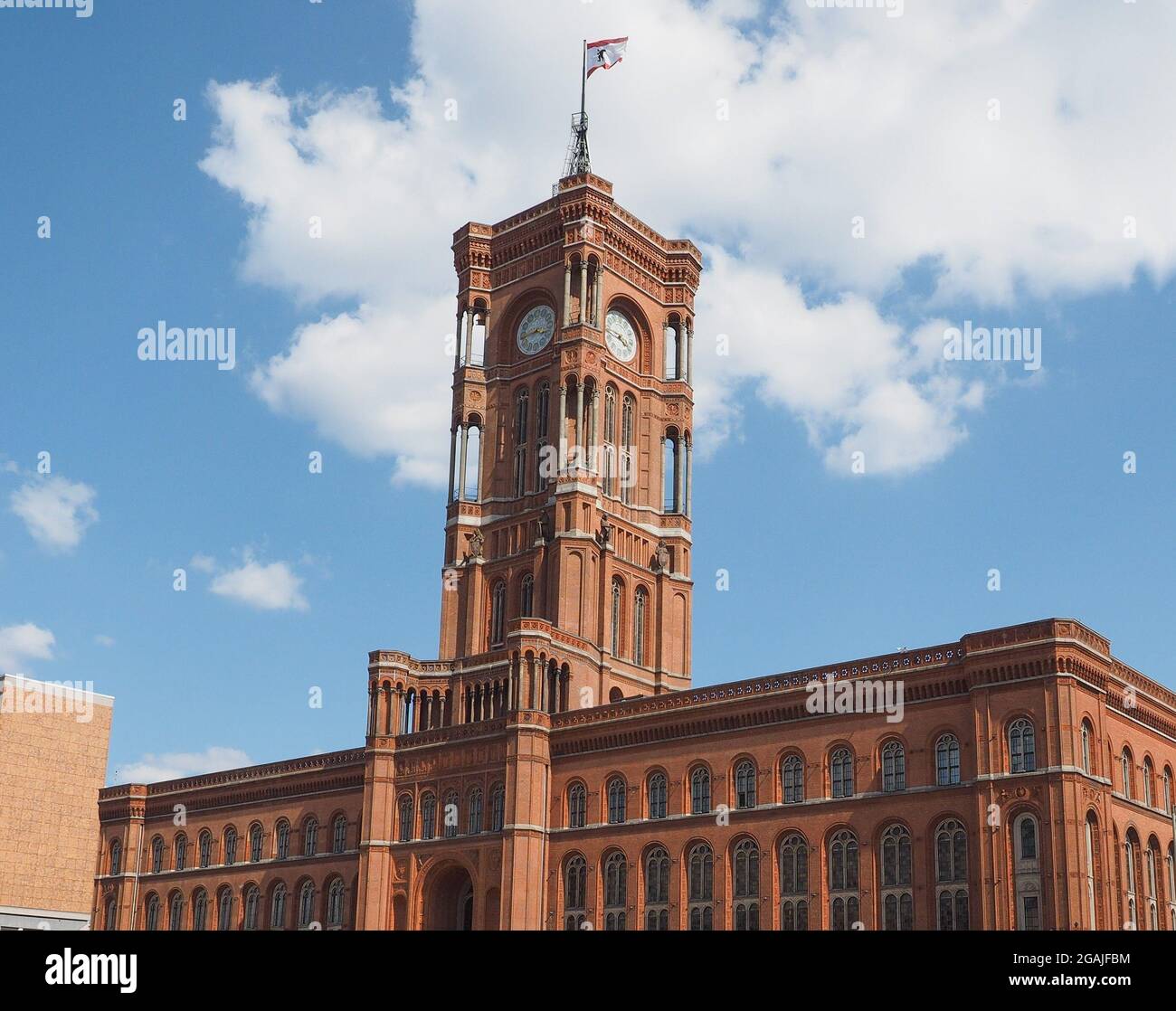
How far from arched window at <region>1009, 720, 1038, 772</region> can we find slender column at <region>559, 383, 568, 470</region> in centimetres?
3639

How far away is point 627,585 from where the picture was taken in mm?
86500

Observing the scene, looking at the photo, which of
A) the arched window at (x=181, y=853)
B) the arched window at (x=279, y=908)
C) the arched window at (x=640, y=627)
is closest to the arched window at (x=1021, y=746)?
the arched window at (x=640, y=627)

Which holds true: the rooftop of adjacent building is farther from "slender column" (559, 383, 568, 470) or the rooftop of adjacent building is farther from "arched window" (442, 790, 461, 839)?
"slender column" (559, 383, 568, 470)

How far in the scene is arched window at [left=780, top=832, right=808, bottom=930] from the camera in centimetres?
6091

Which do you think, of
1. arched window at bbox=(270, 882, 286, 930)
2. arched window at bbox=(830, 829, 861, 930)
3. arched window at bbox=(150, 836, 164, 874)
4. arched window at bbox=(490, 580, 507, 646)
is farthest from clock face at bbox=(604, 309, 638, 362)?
arched window at bbox=(150, 836, 164, 874)

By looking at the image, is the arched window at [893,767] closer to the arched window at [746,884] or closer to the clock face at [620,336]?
the arched window at [746,884]

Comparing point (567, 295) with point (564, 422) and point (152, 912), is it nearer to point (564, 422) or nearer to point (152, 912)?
point (564, 422)

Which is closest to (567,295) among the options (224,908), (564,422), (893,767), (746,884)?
(564,422)

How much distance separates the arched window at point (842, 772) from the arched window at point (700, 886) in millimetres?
6927

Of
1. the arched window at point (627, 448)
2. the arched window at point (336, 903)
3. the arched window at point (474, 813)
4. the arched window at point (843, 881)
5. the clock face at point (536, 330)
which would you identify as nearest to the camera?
the arched window at point (843, 881)

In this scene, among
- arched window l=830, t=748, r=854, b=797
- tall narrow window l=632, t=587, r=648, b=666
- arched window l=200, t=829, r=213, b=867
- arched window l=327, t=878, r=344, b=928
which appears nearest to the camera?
arched window l=830, t=748, r=854, b=797

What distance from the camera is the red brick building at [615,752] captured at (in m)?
56.1
